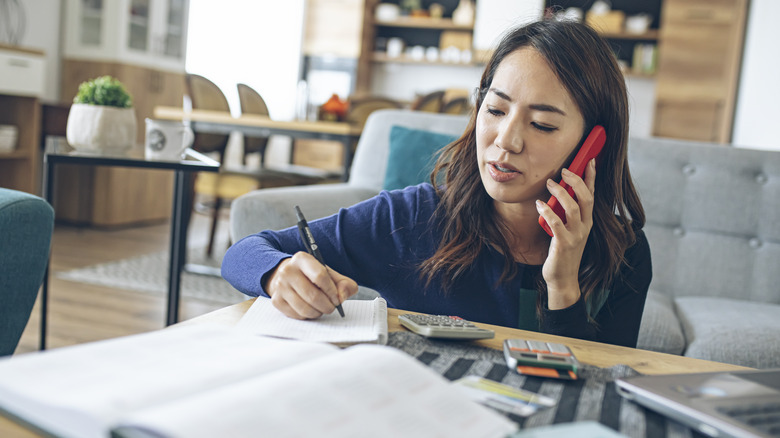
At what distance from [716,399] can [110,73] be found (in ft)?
14.3

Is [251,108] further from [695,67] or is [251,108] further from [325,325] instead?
[695,67]

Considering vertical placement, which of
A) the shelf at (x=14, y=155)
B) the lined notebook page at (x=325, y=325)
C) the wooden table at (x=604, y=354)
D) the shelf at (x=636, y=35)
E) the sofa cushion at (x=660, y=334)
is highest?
the shelf at (x=636, y=35)

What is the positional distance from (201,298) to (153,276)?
1.45ft

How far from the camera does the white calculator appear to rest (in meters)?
0.72

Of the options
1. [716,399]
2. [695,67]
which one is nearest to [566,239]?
[716,399]

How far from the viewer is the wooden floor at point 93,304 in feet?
7.57

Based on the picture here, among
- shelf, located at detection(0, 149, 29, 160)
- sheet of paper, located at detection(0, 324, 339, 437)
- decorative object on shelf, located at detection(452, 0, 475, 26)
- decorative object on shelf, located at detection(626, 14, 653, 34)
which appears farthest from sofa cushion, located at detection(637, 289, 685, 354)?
decorative object on shelf, located at detection(452, 0, 475, 26)

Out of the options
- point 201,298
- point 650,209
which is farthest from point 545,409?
point 201,298

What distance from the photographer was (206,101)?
141 inches

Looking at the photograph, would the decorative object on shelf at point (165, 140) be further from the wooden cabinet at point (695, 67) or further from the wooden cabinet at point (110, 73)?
the wooden cabinet at point (695, 67)

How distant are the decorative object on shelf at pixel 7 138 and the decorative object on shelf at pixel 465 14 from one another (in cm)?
403

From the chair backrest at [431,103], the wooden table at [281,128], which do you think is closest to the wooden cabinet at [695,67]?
the chair backrest at [431,103]

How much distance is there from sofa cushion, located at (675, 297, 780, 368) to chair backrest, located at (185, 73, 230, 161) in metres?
2.51

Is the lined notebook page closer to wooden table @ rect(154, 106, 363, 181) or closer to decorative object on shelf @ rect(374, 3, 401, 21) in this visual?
wooden table @ rect(154, 106, 363, 181)
